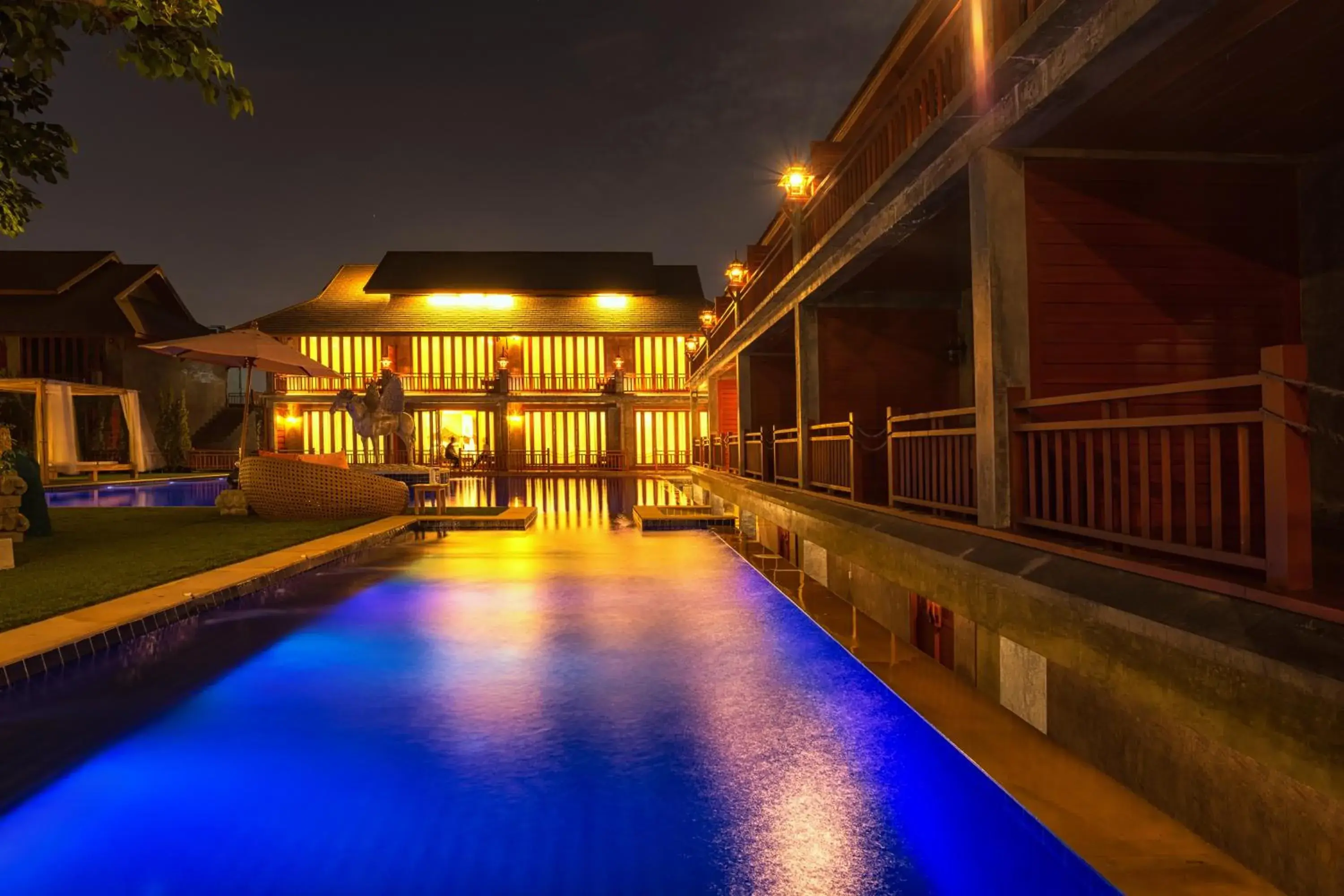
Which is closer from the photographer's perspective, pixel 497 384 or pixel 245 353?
pixel 245 353

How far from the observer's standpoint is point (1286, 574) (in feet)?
10.0

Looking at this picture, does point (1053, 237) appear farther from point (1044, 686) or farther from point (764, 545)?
point (764, 545)

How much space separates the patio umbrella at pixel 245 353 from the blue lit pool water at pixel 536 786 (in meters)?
9.21

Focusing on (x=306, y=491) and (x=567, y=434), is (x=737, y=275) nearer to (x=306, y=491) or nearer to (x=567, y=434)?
(x=306, y=491)

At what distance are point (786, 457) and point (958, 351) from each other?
10.2 feet

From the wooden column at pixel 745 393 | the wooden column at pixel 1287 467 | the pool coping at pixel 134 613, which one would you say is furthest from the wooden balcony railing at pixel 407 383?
the wooden column at pixel 1287 467

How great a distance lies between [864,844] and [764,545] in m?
9.91

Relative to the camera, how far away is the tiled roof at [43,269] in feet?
123

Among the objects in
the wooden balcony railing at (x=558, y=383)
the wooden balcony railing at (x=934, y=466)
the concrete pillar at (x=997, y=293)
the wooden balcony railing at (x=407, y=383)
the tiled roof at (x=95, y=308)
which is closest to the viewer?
the concrete pillar at (x=997, y=293)

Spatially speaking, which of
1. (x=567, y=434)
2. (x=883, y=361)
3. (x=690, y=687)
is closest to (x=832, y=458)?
(x=883, y=361)

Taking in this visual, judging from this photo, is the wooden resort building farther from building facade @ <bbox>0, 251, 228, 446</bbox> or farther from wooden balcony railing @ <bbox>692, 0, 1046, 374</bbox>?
building facade @ <bbox>0, 251, 228, 446</bbox>

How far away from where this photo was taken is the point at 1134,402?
20.1 ft

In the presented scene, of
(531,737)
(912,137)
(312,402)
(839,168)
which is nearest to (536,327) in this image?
(312,402)

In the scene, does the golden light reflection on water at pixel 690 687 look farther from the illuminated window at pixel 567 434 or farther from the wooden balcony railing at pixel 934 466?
the illuminated window at pixel 567 434
